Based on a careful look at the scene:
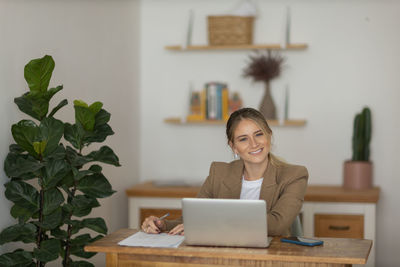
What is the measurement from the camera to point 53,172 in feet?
10.2

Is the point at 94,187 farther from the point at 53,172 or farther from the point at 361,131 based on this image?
the point at 361,131

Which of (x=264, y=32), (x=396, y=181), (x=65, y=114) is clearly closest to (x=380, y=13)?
(x=264, y=32)

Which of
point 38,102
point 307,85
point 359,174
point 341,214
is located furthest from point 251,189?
point 307,85

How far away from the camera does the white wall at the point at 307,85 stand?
4.89 m

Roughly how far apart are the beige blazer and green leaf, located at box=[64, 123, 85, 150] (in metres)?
0.72

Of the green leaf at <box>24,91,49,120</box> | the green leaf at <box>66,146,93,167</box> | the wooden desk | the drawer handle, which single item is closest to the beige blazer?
the wooden desk

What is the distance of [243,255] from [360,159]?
8.86 ft

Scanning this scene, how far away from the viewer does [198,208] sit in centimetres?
241

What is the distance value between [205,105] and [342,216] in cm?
145

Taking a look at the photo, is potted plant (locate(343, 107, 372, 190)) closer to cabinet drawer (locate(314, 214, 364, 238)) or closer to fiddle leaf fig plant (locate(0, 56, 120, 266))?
cabinet drawer (locate(314, 214, 364, 238))

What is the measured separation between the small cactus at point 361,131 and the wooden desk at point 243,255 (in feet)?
7.47

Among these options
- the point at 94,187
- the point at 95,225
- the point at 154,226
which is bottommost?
the point at 95,225

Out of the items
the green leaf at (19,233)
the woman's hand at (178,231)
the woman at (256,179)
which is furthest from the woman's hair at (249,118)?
the green leaf at (19,233)

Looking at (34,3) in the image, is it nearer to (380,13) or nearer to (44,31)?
(44,31)
